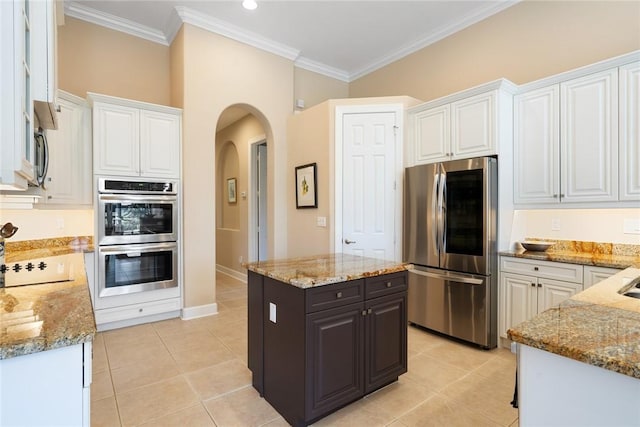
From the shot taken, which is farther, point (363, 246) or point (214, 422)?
point (363, 246)

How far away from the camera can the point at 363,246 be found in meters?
3.73

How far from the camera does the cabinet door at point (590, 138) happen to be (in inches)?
98.0

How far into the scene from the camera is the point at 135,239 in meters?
3.44

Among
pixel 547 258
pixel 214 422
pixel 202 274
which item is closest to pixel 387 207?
pixel 547 258

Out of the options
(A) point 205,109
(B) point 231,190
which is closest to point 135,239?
(A) point 205,109

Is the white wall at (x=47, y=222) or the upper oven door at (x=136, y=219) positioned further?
the upper oven door at (x=136, y=219)

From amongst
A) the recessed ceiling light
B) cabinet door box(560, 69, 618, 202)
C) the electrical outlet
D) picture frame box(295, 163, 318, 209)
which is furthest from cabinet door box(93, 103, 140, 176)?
the electrical outlet

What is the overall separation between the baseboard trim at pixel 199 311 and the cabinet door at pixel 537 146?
138 inches

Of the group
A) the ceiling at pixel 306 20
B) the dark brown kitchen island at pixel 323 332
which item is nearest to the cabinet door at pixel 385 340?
the dark brown kitchen island at pixel 323 332

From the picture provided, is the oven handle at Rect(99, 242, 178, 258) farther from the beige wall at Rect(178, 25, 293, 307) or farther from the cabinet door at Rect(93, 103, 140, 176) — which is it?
the cabinet door at Rect(93, 103, 140, 176)

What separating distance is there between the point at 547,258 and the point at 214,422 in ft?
9.04

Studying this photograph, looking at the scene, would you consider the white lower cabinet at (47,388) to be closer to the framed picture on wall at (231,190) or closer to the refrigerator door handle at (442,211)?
the refrigerator door handle at (442,211)

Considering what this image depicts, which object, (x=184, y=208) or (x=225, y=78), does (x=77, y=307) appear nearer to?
(x=184, y=208)

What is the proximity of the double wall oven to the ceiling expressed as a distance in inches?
75.4
